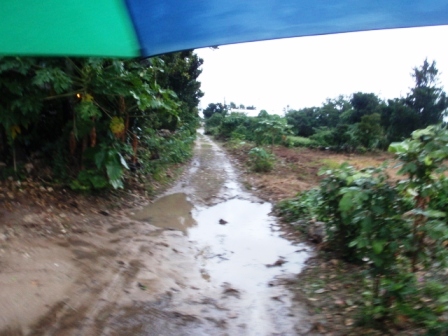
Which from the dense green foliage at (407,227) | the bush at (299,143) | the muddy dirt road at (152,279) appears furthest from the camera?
the bush at (299,143)

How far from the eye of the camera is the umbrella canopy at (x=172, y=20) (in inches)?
71.0

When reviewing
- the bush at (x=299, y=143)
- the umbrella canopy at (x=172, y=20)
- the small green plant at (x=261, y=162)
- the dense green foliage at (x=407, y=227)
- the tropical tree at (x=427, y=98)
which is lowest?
the dense green foliage at (x=407, y=227)

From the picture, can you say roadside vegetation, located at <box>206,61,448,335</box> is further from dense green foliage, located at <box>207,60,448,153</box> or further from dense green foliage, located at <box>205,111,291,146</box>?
dense green foliage, located at <box>205,111,291,146</box>

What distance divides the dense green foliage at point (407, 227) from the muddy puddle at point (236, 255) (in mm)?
929

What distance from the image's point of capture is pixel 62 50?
6.95 feet

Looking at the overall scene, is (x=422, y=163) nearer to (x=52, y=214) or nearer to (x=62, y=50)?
(x=62, y=50)

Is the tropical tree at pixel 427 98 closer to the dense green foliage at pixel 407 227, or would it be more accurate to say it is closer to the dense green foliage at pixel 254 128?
the dense green foliage at pixel 407 227

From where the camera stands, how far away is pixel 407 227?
3.37 m

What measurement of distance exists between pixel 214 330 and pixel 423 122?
7.20 m

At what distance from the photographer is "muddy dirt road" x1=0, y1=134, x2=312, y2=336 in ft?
11.5

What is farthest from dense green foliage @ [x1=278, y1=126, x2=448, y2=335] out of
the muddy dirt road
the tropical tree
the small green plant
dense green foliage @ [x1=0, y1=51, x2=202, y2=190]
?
the small green plant

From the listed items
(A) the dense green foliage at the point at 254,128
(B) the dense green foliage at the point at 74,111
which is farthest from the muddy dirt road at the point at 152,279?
(A) the dense green foliage at the point at 254,128

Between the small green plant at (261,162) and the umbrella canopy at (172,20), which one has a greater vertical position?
the small green plant at (261,162)

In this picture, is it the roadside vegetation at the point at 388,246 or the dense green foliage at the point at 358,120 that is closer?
the roadside vegetation at the point at 388,246
